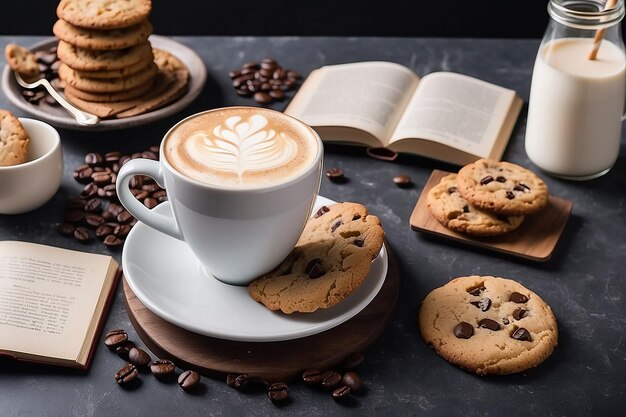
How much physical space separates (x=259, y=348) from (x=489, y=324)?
16.2 inches

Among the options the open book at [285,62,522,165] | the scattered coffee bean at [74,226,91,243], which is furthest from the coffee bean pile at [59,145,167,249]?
the open book at [285,62,522,165]

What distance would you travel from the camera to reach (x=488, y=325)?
1.45 metres

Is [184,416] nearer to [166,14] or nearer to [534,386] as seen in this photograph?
[534,386]

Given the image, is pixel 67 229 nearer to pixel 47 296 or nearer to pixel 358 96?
pixel 47 296

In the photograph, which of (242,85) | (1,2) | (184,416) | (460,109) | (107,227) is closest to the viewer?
(184,416)

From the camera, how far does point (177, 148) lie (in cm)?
144

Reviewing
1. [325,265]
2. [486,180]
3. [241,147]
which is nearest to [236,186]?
[241,147]

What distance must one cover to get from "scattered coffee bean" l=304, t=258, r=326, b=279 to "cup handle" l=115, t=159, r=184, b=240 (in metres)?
0.25

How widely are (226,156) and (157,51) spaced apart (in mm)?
1067

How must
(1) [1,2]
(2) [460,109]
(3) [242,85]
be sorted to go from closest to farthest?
1. (2) [460,109]
2. (3) [242,85]
3. (1) [1,2]

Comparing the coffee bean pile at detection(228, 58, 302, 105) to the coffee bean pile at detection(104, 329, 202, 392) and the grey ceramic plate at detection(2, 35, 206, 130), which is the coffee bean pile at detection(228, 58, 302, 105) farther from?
the coffee bean pile at detection(104, 329, 202, 392)

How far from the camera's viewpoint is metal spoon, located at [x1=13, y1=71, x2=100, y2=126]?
2.02m

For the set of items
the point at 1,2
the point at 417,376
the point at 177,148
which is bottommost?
the point at 1,2

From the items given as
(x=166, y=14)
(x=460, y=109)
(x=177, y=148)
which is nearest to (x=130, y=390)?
(x=177, y=148)
